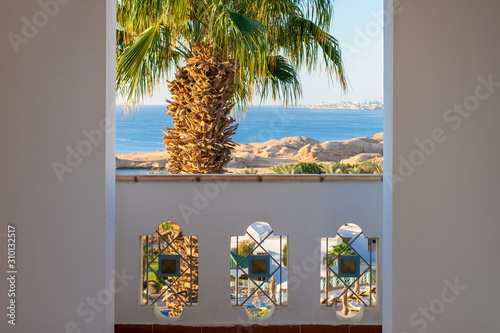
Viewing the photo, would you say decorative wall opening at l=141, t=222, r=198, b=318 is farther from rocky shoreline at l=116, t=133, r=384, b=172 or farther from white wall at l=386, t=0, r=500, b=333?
rocky shoreline at l=116, t=133, r=384, b=172

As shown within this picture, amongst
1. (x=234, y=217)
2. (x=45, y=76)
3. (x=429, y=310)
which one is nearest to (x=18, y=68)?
(x=45, y=76)

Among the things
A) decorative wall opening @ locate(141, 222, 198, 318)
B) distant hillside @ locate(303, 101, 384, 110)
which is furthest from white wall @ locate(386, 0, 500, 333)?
distant hillside @ locate(303, 101, 384, 110)

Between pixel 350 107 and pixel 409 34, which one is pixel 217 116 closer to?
pixel 409 34

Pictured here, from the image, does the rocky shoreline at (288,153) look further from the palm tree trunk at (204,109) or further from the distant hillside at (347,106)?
the palm tree trunk at (204,109)

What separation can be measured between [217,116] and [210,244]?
7.23 feet

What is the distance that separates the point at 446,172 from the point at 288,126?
2528 centimetres

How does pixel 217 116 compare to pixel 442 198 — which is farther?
pixel 217 116

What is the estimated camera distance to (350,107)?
89.6 ft

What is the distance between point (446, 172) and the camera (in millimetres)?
2531

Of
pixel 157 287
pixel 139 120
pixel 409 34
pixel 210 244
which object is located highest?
pixel 139 120

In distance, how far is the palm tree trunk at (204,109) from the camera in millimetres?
5102

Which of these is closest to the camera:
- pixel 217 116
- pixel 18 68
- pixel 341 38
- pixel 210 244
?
pixel 18 68

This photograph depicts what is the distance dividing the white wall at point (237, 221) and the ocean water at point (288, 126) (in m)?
23.8

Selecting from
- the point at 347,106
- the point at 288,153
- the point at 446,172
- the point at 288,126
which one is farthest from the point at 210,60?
the point at 347,106
